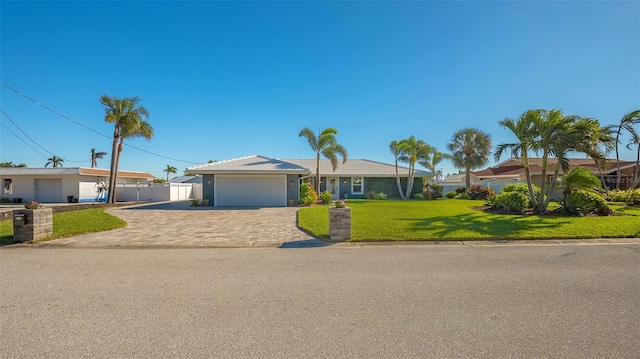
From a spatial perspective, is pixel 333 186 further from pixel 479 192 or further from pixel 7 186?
pixel 7 186

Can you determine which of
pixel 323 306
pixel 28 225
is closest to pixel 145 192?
pixel 28 225

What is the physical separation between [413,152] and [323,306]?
21.3 meters

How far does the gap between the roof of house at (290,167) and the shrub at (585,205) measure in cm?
1284

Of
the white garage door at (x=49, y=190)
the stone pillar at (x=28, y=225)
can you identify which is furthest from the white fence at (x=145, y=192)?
the stone pillar at (x=28, y=225)

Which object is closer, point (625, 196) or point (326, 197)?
point (625, 196)

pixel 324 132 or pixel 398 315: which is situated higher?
pixel 324 132

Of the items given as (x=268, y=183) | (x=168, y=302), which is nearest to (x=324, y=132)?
(x=268, y=183)

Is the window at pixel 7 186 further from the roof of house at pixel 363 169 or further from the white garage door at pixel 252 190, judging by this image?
the roof of house at pixel 363 169

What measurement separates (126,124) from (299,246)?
18.7m

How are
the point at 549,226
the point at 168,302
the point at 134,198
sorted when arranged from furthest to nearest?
the point at 134,198
the point at 549,226
the point at 168,302

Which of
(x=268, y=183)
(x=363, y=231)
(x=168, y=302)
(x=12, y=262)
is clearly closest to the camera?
(x=168, y=302)

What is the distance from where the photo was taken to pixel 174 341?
298 cm

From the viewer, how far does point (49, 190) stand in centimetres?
2522

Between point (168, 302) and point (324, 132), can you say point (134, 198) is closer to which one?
point (324, 132)
